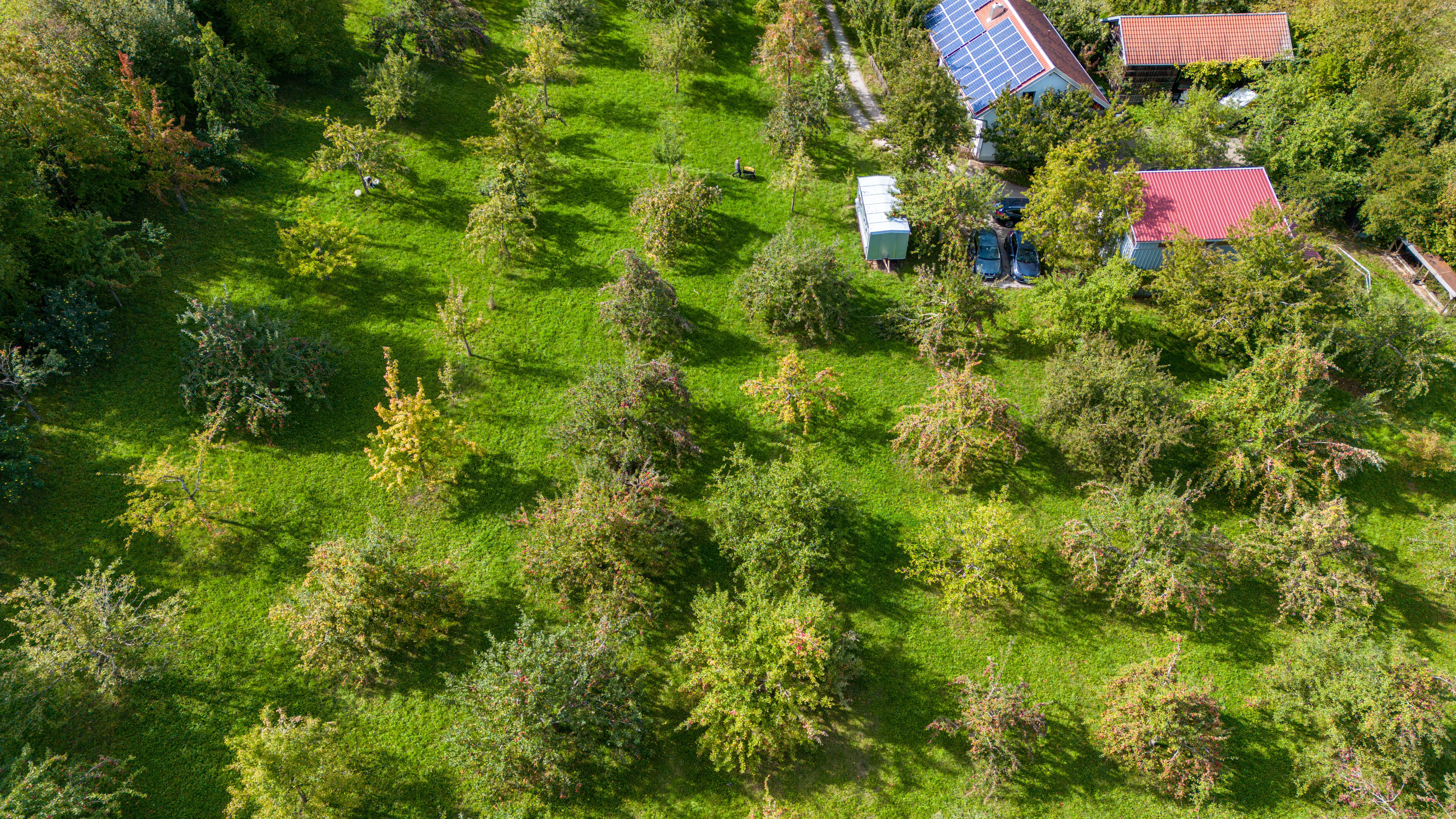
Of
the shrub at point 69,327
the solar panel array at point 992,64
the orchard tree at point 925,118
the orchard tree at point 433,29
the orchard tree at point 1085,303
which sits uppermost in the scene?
the orchard tree at point 433,29

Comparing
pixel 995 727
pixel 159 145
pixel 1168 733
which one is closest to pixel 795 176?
pixel 995 727

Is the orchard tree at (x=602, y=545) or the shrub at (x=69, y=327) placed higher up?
the shrub at (x=69, y=327)

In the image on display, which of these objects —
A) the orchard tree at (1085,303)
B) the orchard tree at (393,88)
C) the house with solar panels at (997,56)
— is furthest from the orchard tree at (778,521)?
the orchard tree at (393,88)

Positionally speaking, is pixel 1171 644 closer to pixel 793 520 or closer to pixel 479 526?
pixel 793 520

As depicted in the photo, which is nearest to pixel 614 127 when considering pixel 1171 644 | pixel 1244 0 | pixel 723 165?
pixel 723 165

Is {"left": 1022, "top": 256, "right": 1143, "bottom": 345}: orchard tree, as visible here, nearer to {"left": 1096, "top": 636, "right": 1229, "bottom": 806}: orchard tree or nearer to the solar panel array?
the solar panel array

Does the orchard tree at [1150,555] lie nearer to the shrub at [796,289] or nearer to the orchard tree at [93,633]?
the shrub at [796,289]

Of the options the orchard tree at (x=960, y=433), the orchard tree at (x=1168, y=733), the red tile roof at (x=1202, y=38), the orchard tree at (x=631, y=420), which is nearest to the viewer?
the orchard tree at (x=1168, y=733)

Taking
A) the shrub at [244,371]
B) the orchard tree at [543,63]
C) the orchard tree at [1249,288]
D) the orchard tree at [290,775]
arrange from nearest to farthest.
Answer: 1. the orchard tree at [290,775]
2. the shrub at [244,371]
3. the orchard tree at [1249,288]
4. the orchard tree at [543,63]
